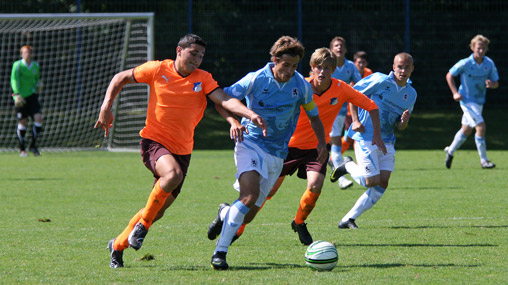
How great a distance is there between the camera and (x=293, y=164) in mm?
7672

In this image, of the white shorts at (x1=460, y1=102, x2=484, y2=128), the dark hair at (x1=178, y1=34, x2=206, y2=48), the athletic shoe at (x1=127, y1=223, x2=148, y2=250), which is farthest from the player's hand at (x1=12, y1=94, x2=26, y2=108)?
the athletic shoe at (x1=127, y1=223, x2=148, y2=250)

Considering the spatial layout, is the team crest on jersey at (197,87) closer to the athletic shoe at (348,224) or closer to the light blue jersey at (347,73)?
the athletic shoe at (348,224)

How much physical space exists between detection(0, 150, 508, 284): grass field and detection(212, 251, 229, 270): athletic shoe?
0.21ft

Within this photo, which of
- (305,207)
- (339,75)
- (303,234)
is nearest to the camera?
(303,234)

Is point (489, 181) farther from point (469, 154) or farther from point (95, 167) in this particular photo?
point (95, 167)

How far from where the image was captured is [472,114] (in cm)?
1415

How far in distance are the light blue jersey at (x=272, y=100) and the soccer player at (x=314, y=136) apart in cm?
103

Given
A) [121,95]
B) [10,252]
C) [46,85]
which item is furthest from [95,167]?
[10,252]

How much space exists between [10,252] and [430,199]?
18.5ft

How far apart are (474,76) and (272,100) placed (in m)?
8.77

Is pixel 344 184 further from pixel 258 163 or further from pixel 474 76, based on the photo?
pixel 258 163

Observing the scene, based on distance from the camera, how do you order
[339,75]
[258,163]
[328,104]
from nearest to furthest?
1. [258,163]
2. [328,104]
3. [339,75]

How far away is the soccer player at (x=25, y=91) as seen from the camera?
16719mm

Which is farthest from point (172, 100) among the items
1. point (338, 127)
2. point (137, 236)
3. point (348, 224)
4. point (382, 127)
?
point (338, 127)
